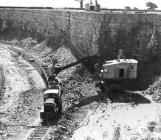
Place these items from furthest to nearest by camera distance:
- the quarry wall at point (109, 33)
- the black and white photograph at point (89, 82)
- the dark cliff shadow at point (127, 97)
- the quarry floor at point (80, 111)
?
the quarry wall at point (109, 33), the dark cliff shadow at point (127, 97), the black and white photograph at point (89, 82), the quarry floor at point (80, 111)

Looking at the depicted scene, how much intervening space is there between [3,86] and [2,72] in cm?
698

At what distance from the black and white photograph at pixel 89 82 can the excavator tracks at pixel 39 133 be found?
8 cm

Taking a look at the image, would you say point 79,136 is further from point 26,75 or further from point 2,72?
point 2,72

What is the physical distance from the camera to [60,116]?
112ft

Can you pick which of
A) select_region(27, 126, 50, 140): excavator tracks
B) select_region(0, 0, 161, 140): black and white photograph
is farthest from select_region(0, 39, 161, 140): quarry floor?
select_region(27, 126, 50, 140): excavator tracks

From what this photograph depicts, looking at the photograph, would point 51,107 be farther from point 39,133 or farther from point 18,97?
point 18,97

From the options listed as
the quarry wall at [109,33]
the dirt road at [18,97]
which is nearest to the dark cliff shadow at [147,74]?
the quarry wall at [109,33]

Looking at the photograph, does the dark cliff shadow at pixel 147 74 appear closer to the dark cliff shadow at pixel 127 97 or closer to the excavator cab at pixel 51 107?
the dark cliff shadow at pixel 127 97

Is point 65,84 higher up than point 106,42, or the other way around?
point 106,42

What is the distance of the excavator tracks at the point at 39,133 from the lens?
29.7 m

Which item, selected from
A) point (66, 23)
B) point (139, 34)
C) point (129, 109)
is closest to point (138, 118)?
point (129, 109)

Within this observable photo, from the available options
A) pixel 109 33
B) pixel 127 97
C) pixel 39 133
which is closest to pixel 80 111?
pixel 127 97

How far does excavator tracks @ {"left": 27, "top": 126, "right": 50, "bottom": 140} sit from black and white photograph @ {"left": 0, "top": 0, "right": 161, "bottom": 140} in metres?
0.08

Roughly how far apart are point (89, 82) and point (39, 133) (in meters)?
13.6
